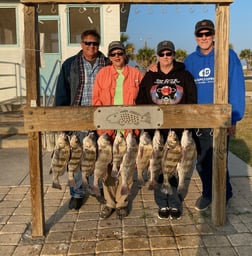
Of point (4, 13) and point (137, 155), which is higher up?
point (4, 13)

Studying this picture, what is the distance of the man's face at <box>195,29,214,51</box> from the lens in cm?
405

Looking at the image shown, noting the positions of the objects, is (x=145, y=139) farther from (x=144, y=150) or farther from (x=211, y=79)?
(x=211, y=79)

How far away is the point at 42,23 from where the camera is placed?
11906 millimetres

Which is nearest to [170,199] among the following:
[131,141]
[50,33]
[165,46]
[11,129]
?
[131,141]

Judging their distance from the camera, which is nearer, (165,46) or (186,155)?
(186,155)

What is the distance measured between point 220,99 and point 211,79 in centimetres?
39

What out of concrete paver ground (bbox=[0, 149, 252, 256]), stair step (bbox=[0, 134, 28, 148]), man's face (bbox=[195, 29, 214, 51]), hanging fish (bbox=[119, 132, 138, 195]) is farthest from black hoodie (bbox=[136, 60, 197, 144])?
stair step (bbox=[0, 134, 28, 148])

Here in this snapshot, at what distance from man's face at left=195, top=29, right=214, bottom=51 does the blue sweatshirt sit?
0.08 m

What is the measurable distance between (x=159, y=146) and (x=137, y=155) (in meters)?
0.23

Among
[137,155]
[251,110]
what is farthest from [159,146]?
[251,110]

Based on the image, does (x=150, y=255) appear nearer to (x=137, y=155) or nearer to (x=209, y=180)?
(x=137, y=155)

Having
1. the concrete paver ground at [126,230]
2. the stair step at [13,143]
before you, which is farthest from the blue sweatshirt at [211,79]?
the stair step at [13,143]

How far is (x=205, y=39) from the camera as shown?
407cm

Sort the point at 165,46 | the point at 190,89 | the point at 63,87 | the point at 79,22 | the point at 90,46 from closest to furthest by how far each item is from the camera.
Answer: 1. the point at 165,46
2. the point at 190,89
3. the point at 90,46
4. the point at 63,87
5. the point at 79,22
